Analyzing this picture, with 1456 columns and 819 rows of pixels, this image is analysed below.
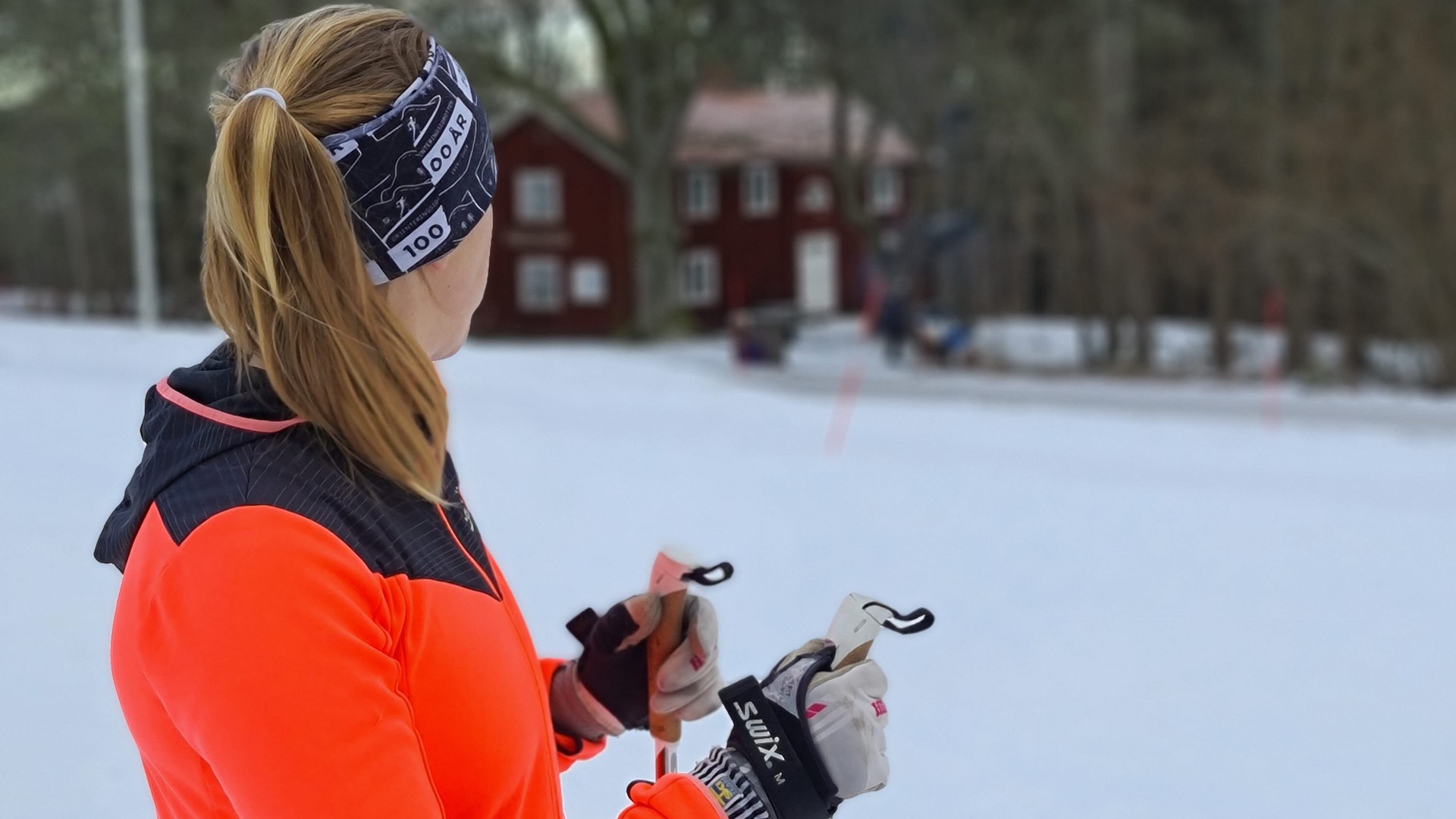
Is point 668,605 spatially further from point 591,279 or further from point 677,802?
point 591,279

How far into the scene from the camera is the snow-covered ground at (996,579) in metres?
3.98

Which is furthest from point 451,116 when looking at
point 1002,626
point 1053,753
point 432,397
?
point 1002,626

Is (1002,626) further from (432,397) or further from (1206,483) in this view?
(432,397)

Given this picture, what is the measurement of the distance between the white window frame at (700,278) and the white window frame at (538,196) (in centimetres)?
338

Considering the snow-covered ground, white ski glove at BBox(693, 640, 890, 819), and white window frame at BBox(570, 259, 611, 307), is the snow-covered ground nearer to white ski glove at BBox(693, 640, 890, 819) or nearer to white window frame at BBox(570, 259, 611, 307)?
white ski glove at BBox(693, 640, 890, 819)

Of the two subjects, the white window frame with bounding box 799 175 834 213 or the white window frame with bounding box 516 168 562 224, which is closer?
the white window frame with bounding box 516 168 562 224

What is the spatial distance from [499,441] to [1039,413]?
18.7 feet

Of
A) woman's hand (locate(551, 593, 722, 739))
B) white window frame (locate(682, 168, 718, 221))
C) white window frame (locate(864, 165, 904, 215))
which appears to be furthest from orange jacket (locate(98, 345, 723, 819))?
white window frame (locate(864, 165, 904, 215))

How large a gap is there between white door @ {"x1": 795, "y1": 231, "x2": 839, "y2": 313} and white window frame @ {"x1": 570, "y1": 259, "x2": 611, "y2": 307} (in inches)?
212

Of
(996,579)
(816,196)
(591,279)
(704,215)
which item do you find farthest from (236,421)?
(816,196)

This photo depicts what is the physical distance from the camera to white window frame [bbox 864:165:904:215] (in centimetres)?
3906

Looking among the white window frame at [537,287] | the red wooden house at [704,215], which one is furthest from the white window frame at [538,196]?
the white window frame at [537,287]

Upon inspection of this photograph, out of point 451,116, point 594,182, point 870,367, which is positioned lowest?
point 870,367

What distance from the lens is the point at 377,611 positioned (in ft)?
4.11
